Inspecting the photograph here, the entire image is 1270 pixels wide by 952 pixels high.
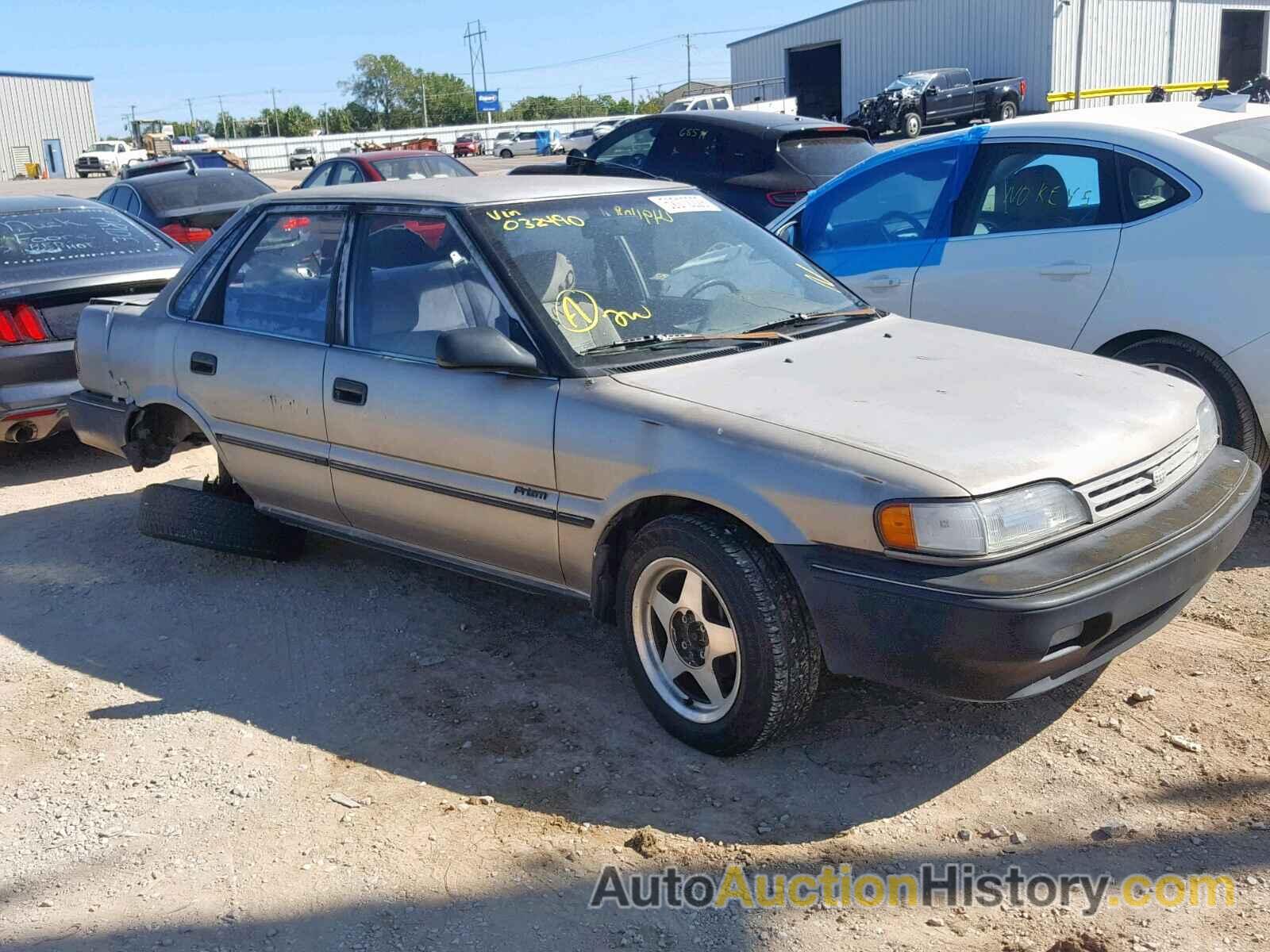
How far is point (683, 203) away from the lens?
469 centimetres

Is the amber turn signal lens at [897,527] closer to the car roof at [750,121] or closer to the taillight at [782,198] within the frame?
the taillight at [782,198]

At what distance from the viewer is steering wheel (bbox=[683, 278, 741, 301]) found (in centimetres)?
425

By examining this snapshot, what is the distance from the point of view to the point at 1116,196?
17.1ft

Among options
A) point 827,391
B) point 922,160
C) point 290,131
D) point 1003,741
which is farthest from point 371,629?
point 290,131

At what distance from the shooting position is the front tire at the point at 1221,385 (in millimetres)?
4840

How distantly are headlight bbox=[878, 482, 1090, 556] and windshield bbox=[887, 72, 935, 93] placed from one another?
115 ft

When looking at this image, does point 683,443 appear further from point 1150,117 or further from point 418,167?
point 418,167

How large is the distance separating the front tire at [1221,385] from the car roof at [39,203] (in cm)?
658

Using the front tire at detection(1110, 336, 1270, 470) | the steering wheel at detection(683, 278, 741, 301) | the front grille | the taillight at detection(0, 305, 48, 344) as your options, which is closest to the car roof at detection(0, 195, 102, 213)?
the taillight at detection(0, 305, 48, 344)

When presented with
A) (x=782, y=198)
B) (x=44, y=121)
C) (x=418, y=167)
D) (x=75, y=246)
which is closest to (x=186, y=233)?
(x=418, y=167)

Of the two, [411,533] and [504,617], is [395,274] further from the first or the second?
[504,617]

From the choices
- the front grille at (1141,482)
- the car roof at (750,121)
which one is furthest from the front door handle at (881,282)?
the car roof at (750,121)

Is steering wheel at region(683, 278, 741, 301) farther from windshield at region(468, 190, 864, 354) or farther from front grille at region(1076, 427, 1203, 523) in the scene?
front grille at region(1076, 427, 1203, 523)

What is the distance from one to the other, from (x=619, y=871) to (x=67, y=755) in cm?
192
